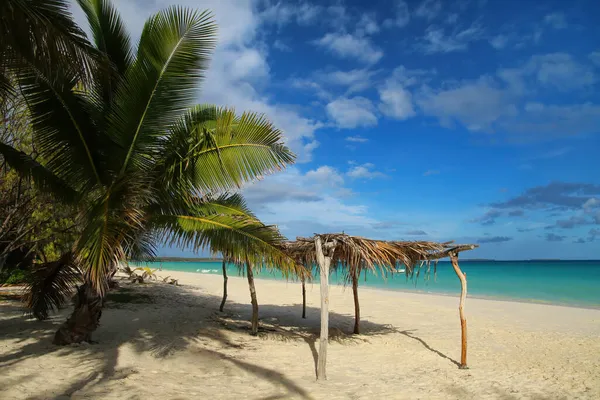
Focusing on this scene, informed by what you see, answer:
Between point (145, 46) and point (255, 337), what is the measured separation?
617cm

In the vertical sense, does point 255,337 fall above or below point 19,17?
below

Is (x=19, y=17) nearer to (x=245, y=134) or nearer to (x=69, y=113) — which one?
(x=69, y=113)

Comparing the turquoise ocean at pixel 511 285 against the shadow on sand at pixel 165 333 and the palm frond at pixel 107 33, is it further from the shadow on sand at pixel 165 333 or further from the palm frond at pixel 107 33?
the palm frond at pixel 107 33

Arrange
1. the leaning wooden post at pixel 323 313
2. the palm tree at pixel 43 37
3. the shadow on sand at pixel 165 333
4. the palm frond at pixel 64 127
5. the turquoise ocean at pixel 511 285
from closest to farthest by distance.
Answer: the palm tree at pixel 43 37, the palm frond at pixel 64 127, the shadow on sand at pixel 165 333, the leaning wooden post at pixel 323 313, the turquoise ocean at pixel 511 285

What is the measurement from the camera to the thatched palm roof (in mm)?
7094

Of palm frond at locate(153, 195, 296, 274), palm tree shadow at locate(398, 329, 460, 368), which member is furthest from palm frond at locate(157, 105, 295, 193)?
palm tree shadow at locate(398, 329, 460, 368)

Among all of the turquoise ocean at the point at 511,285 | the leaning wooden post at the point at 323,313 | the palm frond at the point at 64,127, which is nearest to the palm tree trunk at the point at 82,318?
the palm frond at the point at 64,127

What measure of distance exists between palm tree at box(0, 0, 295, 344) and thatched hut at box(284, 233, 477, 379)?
1117mm

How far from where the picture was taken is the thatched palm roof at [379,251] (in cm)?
709

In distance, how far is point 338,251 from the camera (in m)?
7.84

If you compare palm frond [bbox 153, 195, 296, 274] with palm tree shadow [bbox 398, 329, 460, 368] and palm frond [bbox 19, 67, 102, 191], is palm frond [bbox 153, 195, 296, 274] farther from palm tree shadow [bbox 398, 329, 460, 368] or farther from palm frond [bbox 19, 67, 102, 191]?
palm tree shadow [bbox 398, 329, 460, 368]

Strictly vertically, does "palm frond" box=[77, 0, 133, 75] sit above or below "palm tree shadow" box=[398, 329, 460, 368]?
above

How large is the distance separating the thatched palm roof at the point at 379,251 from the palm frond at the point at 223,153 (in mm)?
1770

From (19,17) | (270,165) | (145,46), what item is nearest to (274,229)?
(270,165)
